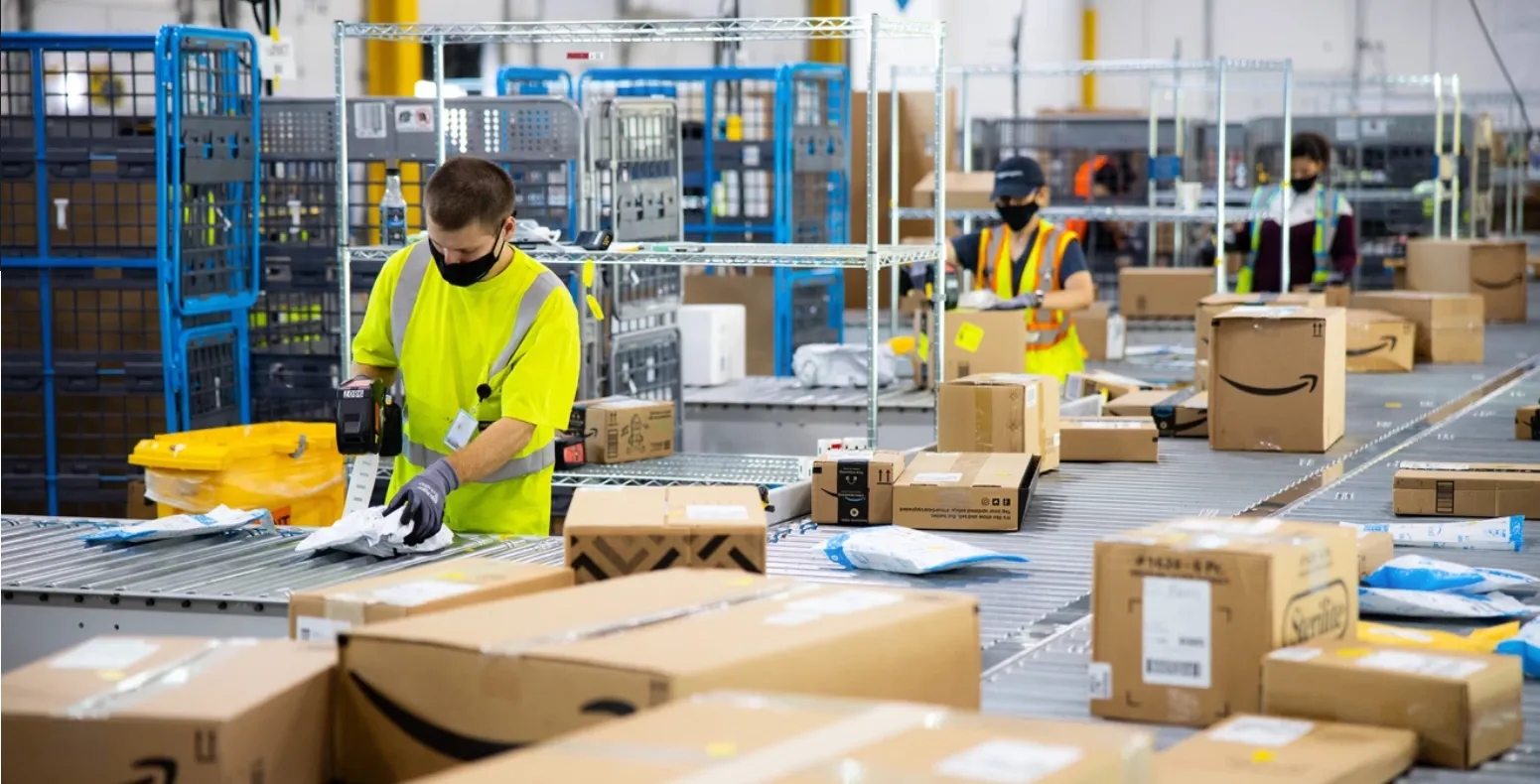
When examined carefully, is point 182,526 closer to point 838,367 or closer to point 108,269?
point 108,269

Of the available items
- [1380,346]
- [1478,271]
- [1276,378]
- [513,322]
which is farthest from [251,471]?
[1478,271]

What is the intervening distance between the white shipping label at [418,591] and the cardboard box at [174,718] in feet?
0.83

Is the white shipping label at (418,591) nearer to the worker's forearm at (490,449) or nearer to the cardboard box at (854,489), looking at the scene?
the worker's forearm at (490,449)

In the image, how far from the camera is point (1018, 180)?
26.8 feet

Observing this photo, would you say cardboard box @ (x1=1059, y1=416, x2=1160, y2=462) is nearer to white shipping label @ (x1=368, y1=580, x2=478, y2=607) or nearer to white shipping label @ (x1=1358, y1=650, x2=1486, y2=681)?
white shipping label @ (x1=1358, y1=650, x2=1486, y2=681)

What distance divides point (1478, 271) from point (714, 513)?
37.9 ft

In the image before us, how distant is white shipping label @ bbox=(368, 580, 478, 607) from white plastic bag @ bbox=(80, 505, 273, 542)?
1.63 metres

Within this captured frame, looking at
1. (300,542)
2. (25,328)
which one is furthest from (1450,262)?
(300,542)

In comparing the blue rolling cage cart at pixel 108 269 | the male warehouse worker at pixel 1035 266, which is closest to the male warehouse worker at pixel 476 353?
the blue rolling cage cart at pixel 108 269

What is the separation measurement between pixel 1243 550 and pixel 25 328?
6.14m

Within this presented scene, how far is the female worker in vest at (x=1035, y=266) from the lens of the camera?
816 cm

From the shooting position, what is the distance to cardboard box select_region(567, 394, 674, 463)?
7293 mm

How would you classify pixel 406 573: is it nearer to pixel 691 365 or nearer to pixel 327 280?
pixel 327 280

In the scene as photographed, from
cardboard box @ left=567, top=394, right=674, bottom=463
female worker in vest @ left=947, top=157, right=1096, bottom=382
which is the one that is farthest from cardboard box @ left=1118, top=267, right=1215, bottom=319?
cardboard box @ left=567, top=394, right=674, bottom=463
